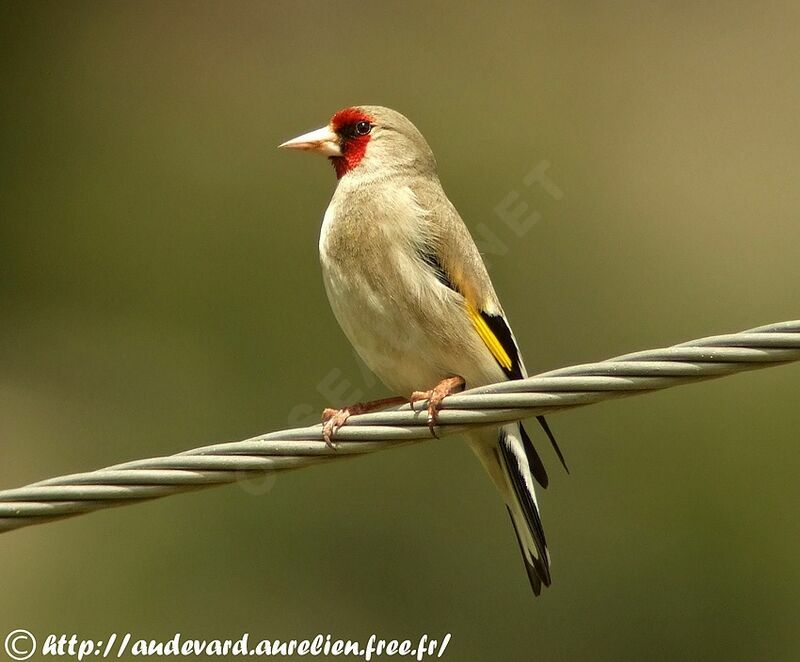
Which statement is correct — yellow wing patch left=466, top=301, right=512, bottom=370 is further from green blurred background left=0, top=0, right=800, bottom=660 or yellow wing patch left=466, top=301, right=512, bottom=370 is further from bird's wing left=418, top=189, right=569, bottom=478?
green blurred background left=0, top=0, right=800, bottom=660

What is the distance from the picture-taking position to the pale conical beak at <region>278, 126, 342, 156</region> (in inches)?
288

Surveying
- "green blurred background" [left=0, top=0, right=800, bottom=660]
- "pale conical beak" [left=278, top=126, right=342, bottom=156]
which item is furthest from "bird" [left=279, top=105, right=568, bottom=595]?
"green blurred background" [left=0, top=0, right=800, bottom=660]

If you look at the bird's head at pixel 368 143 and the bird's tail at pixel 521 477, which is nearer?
the bird's tail at pixel 521 477

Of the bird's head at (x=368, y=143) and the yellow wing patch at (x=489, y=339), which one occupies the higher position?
the bird's head at (x=368, y=143)

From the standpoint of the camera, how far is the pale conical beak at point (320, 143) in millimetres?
7316

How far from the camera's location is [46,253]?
65.6 ft

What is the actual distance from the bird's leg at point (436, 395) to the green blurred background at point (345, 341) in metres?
4.30

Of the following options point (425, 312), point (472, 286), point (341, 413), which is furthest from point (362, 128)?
point (341, 413)

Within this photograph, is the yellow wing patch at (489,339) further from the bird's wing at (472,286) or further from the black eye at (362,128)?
the black eye at (362,128)

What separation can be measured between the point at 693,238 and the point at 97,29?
1400 centimetres

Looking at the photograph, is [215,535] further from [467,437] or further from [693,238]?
[693,238]

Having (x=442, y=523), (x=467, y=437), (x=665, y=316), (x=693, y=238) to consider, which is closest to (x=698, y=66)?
(x=693, y=238)

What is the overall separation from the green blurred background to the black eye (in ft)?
11.9

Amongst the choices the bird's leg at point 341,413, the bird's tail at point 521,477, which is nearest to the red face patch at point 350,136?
the bird's leg at point 341,413
